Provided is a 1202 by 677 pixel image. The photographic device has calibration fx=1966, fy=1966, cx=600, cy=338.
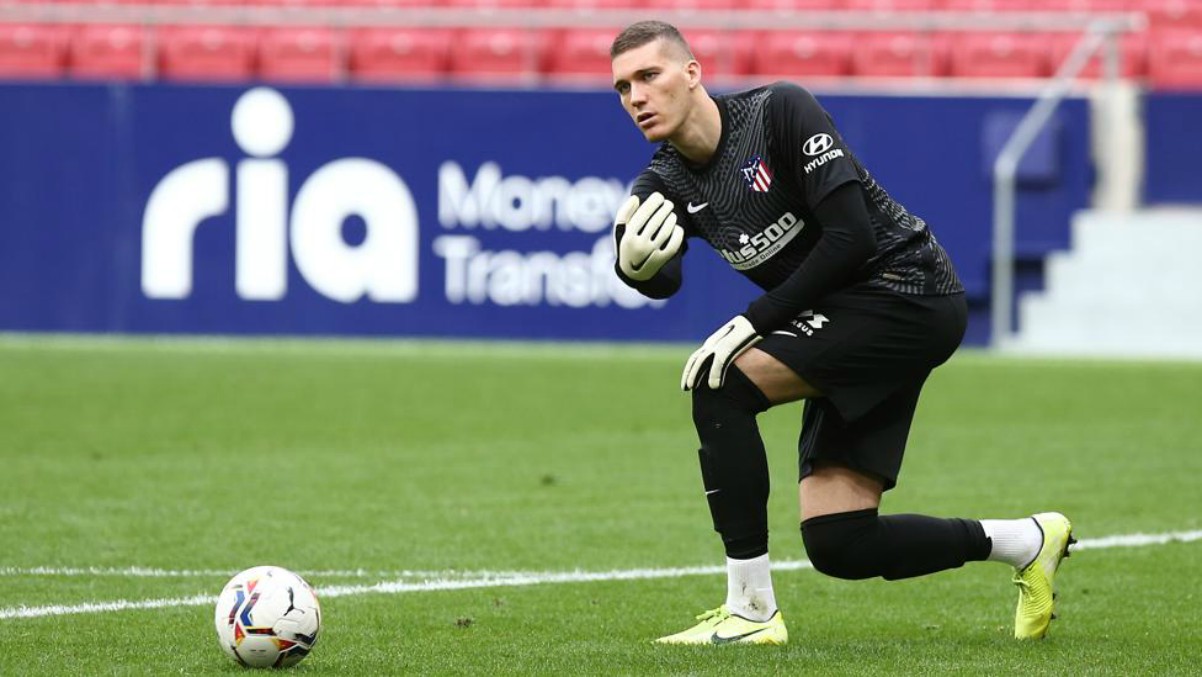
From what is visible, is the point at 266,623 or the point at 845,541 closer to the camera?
the point at 266,623

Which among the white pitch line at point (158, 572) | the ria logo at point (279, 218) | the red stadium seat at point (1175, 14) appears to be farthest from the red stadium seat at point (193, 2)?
the white pitch line at point (158, 572)

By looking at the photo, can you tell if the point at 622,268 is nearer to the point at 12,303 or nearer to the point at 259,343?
the point at 259,343

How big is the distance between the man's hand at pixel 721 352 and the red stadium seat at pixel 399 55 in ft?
Result: 44.3

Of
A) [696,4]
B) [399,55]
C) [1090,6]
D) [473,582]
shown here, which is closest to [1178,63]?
[1090,6]

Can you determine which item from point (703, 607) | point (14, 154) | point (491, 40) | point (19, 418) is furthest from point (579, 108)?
point (703, 607)

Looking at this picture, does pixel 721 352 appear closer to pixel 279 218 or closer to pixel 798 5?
pixel 279 218

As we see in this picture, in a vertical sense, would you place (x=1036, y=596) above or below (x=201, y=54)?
below

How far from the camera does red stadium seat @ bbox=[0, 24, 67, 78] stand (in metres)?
18.8

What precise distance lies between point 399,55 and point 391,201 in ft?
7.45

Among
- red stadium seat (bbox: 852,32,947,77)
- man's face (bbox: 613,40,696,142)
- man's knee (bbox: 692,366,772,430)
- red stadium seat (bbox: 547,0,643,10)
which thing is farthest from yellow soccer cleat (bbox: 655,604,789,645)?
red stadium seat (bbox: 547,0,643,10)

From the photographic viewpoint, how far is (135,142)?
17125 millimetres

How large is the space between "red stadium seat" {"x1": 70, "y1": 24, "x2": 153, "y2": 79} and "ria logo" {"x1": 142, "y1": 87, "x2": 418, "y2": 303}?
1989mm

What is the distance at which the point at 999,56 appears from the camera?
1817 centimetres

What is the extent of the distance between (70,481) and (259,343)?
7.96 meters
